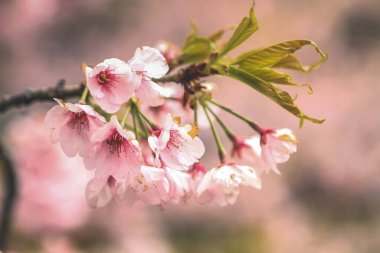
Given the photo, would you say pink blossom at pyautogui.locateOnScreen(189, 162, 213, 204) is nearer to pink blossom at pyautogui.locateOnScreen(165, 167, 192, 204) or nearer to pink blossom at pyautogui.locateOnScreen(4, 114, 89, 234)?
pink blossom at pyautogui.locateOnScreen(165, 167, 192, 204)

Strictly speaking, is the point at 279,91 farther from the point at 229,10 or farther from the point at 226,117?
the point at 229,10

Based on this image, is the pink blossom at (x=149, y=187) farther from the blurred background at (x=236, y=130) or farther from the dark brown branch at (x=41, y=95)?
the blurred background at (x=236, y=130)

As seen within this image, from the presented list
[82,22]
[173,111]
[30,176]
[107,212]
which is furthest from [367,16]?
[173,111]

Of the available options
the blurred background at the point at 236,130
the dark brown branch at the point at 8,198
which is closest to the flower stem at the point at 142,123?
the dark brown branch at the point at 8,198

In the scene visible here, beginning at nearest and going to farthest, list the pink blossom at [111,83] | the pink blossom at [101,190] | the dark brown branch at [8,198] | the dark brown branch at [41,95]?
the pink blossom at [111,83] < the pink blossom at [101,190] < the dark brown branch at [41,95] < the dark brown branch at [8,198]

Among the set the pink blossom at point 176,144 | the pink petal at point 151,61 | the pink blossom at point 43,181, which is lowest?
the pink blossom at point 176,144

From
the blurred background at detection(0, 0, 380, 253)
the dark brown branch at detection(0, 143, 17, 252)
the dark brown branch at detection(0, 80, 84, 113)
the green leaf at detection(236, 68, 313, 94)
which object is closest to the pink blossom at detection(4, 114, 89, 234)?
the blurred background at detection(0, 0, 380, 253)

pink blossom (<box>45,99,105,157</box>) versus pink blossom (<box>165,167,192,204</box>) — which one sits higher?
pink blossom (<box>45,99,105,157</box>)
